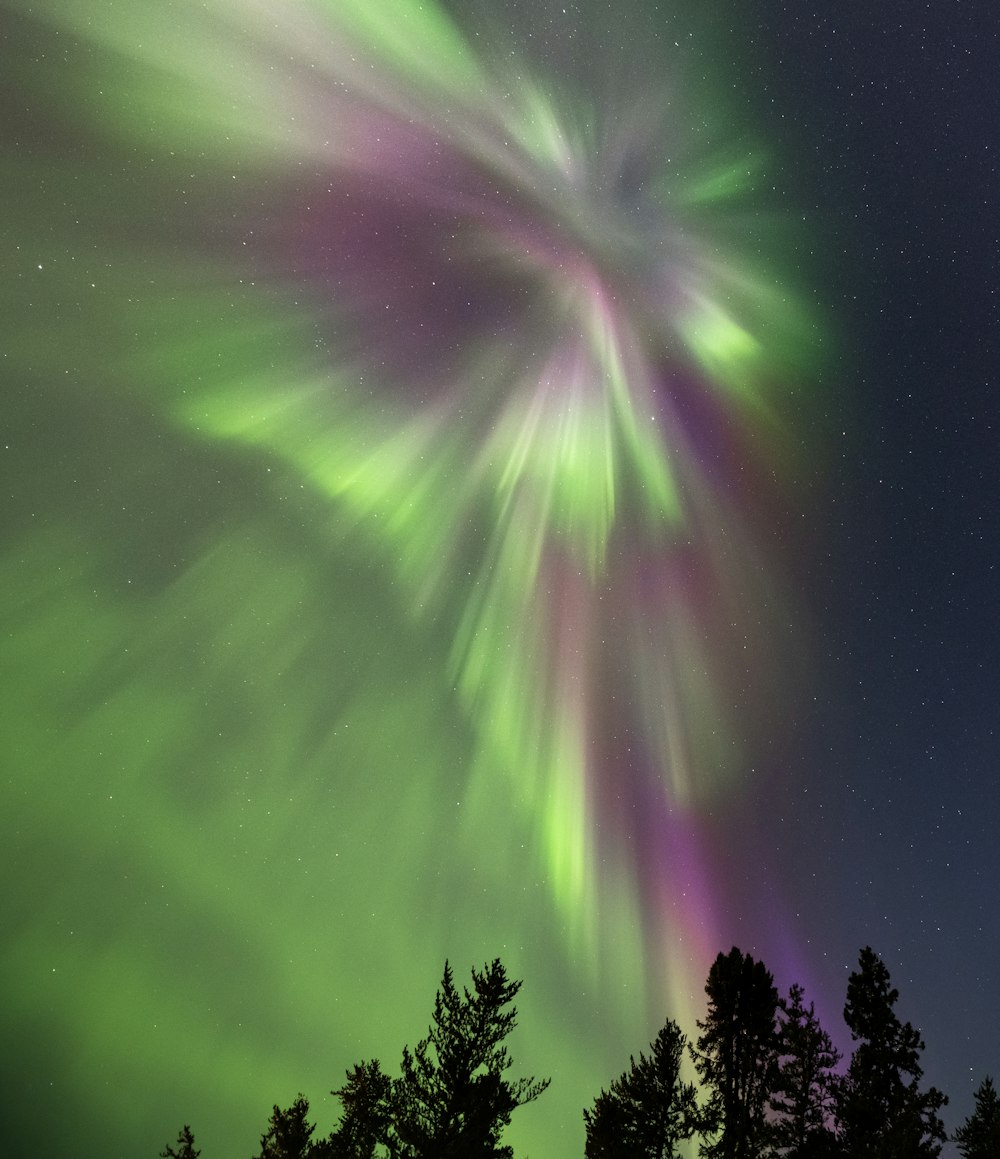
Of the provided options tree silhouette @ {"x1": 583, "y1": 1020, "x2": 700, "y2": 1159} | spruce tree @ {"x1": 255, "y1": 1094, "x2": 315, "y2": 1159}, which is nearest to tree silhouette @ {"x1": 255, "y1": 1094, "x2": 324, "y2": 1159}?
spruce tree @ {"x1": 255, "y1": 1094, "x2": 315, "y2": 1159}

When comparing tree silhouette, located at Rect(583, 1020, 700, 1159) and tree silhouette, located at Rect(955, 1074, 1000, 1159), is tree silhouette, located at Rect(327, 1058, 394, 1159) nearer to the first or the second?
tree silhouette, located at Rect(583, 1020, 700, 1159)

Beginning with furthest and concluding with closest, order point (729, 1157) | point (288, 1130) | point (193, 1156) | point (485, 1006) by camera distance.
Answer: point (193, 1156) → point (288, 1130) → point (485, 1006) → point (729, 1157)

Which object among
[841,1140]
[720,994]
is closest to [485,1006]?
[720,994]

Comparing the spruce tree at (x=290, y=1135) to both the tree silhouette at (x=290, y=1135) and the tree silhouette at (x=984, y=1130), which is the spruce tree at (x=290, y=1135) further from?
the tree silhouette at (x=984, y=1130)

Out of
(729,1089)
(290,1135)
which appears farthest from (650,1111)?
(290,1135)

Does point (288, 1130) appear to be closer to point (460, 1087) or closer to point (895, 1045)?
point (460, 1087)

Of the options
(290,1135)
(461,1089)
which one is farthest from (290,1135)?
(461,1089)

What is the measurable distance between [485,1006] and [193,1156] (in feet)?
81.1

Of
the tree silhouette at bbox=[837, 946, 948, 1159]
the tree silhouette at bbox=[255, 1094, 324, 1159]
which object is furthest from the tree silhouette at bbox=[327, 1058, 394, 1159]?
the tree silhouette at bbox=[837, 946, 948, 1159]

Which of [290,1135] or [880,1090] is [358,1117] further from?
[880,1090]

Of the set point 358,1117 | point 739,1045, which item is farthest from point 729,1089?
point 358,1117

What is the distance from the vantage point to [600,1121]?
22.7 m

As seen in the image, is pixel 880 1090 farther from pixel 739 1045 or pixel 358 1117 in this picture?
pixel 358 1117

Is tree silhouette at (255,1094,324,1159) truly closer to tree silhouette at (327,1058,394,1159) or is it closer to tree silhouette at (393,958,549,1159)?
tree silhouette at (327,1058,394,1159)
